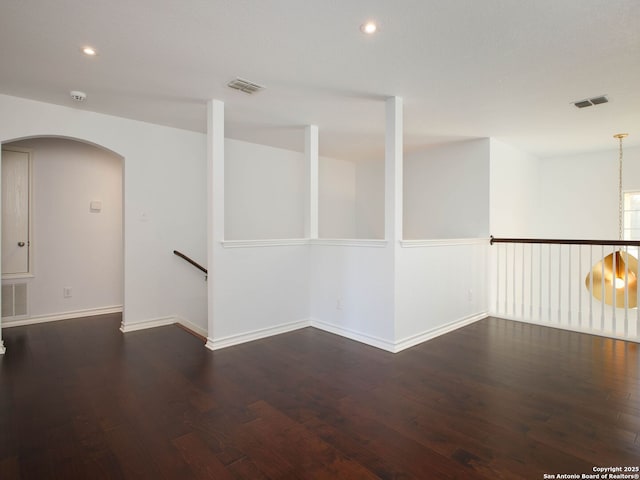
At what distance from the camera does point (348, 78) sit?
306cm

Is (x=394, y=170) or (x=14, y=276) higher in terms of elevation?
(x=394, y=170)

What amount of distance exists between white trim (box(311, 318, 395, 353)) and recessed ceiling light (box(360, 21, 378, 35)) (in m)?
2.72

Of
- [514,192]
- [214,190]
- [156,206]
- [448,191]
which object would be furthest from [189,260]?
[514,192]

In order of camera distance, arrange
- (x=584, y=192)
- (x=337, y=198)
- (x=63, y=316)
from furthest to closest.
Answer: (x=337, y=198)
(x=584, y=192)
(x=63, y=316)

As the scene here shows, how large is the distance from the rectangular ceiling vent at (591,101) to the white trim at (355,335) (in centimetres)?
315

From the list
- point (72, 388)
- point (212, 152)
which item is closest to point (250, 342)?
point (72, 388)

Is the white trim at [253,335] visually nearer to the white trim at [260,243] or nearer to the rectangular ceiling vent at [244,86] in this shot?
the white trim at [260,243]

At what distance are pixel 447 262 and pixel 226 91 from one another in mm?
3084

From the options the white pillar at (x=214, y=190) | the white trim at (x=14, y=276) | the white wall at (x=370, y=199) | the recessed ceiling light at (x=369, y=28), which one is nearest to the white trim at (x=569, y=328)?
the white wall at (x=370, y=199)

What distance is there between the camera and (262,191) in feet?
18.4

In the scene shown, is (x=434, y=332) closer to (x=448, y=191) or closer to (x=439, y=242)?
(x=439, y=242)

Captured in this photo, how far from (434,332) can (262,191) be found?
3.33 meters

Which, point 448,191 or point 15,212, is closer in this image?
point 15,212

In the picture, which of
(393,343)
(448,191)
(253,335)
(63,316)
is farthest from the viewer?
(448,191)
